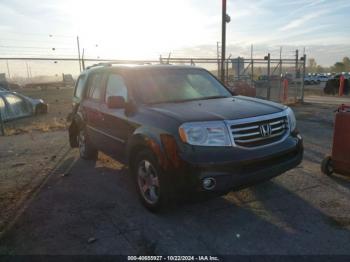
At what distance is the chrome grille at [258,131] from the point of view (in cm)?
346

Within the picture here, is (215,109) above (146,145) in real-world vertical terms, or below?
above

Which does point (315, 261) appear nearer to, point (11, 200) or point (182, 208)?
point (182, 208)

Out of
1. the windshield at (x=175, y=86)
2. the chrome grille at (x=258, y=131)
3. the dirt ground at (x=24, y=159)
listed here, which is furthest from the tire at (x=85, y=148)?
the chrome grille at (x=258, y=131)

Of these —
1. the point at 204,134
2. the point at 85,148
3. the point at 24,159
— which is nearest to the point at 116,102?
the point at 204,134

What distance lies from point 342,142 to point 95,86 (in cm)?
419

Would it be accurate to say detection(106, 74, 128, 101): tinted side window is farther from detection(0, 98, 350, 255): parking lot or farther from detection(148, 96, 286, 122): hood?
detection(0, 98, 350, 255): parking lot

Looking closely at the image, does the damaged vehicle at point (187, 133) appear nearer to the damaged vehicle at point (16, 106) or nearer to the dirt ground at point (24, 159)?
the dirt ground at point (24, 159)

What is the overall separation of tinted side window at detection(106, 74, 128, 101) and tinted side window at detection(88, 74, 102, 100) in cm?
43

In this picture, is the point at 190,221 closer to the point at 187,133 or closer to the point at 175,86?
the point at 187,133

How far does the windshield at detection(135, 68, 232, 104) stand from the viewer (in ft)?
14.3

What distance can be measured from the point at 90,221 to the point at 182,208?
1153 millimetres

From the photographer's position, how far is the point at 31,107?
14852 millimetres

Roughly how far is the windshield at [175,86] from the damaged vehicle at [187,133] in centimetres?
→ 1

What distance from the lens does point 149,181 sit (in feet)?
13.0
